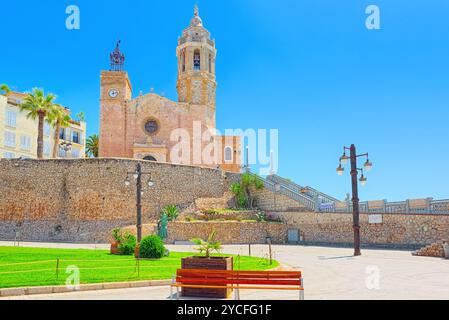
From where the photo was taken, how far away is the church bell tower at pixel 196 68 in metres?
54.0

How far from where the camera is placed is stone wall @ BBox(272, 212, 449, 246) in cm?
2562

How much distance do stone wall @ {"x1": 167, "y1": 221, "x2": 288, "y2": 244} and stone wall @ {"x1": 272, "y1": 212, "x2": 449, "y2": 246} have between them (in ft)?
7.04

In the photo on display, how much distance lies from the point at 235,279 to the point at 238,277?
94 mm

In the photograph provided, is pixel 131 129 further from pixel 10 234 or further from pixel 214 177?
pixel 10 234

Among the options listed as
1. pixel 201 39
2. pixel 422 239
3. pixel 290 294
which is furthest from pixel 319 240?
pixel 201 39

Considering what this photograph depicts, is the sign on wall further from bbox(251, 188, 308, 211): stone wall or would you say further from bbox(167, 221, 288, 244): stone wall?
bbox(167, 221, 288, 244): stone wall

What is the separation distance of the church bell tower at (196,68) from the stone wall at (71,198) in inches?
660

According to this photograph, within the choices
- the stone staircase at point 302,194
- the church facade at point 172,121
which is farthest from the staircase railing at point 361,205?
the church facade at point 172,121

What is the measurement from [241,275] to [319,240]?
24789 mm

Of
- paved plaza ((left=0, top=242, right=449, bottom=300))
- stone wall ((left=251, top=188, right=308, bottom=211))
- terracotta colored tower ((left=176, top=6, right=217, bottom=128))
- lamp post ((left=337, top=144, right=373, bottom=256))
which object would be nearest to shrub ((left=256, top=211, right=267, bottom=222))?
stone wall ((left=251, top=188, right=308, bottom=211))

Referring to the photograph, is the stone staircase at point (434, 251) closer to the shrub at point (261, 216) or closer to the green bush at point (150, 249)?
the green bush at point (150, 249)

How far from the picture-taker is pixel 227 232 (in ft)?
114
